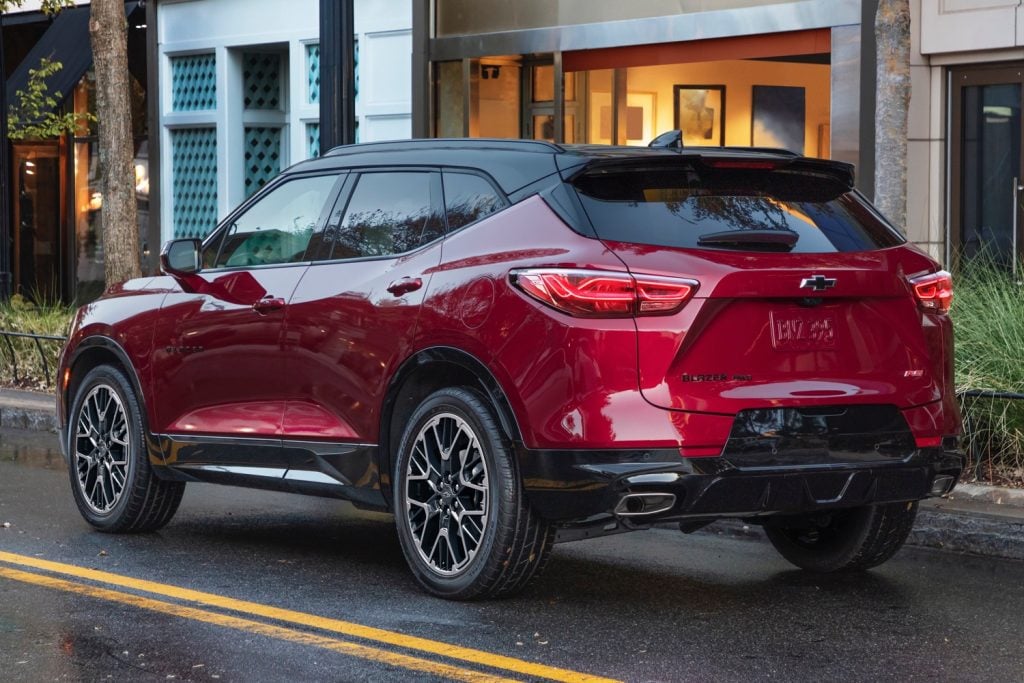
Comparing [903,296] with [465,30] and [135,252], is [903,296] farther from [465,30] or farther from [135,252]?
[465,30]


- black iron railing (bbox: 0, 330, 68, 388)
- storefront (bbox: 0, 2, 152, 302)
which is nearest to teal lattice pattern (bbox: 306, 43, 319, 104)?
storefront (bbox: 0, 2, 152, 302)

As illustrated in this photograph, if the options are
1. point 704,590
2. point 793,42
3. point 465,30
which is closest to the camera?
point 704,590

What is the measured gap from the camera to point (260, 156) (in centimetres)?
2195

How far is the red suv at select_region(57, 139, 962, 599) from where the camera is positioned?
610cm

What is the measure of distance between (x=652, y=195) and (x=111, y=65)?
10.9 m

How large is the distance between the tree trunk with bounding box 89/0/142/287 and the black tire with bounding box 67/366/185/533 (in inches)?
305

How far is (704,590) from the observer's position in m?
7.12

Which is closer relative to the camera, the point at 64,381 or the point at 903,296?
the point at 903,296

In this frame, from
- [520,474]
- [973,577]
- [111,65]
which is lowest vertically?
[973,577]

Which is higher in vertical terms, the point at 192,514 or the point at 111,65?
the point at 111,65

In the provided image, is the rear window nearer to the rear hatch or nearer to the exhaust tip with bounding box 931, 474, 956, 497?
the rear hatch

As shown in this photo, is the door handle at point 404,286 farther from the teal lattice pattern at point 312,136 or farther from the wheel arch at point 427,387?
the teal lattice pattern at point 312,136

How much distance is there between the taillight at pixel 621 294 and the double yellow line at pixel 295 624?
125 centimetres

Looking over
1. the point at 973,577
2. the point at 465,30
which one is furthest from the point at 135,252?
the point at 973,577
